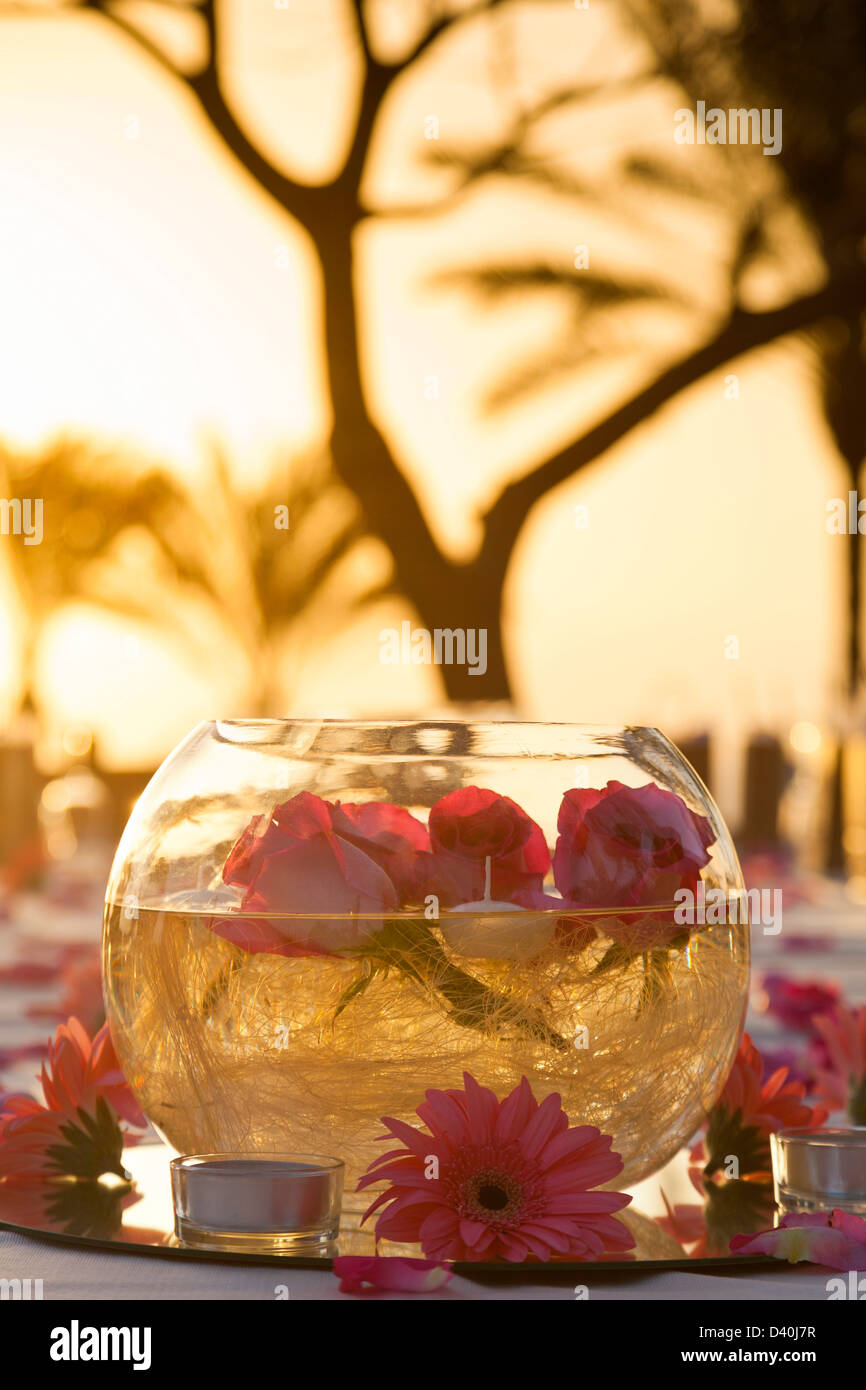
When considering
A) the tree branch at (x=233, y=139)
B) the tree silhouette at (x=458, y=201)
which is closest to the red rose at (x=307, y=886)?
the tree silhouette at (x=458, y=201)

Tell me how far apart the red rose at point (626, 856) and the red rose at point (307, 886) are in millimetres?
96

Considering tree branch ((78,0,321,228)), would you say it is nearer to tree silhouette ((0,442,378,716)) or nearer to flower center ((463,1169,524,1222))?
flower center ((463,1169,524,1222))

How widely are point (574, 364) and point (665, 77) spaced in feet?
8.28

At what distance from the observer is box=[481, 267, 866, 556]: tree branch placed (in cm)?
674

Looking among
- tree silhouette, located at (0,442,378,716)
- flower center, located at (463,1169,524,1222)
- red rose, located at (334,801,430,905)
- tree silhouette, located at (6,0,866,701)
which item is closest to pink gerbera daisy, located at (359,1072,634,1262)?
flower center, located at (463,1169,524,1222)

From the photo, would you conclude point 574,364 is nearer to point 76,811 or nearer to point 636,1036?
point 76,811

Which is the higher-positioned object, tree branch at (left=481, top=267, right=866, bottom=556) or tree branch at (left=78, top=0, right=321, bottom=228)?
tree branch at (left=78, top=0, right=321, bottom=228)

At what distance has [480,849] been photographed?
2.62ft

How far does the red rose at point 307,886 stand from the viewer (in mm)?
789

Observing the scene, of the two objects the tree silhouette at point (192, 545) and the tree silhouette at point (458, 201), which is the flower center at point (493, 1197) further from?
the tree silhouette at point (192, 545)

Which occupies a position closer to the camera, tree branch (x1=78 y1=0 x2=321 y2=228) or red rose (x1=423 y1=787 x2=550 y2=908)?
red rose (x1=423 y1=787 x2=550 y2=908)

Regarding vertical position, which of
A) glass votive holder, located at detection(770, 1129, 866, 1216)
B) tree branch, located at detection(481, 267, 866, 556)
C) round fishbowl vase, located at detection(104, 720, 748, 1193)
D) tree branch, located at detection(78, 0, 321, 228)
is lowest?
glass votive holder, located at detection(770, 1129, 866, 1216)

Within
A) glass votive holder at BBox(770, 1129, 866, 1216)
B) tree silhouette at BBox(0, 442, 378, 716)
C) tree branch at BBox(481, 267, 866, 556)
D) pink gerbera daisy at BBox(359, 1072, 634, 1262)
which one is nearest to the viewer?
pink gerbera daisy at BBox(359, 1072, 634, 1262)
